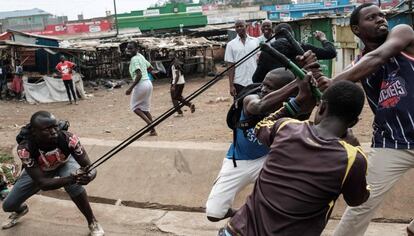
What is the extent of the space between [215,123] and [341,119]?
298 inches

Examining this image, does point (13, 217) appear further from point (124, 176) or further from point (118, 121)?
point (118, 121)

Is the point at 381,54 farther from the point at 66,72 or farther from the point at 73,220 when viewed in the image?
the point at 66,72

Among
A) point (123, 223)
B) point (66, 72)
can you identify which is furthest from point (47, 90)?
point (123, 223)

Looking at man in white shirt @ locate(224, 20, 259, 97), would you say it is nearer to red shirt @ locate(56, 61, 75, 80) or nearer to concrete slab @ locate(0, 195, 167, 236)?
concrete slab @ locate(0, 195, 167, 236)

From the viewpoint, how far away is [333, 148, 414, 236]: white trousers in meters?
3.07

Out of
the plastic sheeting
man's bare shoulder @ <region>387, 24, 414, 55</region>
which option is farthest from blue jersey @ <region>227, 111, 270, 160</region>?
the plastic sheeting

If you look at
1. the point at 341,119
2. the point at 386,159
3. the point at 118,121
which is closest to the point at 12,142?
the point at 118,121

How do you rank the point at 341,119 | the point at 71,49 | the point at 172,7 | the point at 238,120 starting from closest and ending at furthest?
the point at 341,119, the point at 238,120, the point at 71,49, the point at 172,7

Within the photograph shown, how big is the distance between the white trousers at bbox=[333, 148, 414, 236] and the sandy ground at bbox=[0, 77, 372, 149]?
11.4 feet

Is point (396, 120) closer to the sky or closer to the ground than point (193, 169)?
closer to the sky

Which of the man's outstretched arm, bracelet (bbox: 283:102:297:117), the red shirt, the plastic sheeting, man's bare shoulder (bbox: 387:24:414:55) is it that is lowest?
the plastic sheeting

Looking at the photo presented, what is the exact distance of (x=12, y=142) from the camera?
28.0 ft

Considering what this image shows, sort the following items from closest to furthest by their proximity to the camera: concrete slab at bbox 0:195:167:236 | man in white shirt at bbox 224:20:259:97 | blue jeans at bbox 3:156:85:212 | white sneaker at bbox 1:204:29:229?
1. blue jeans at bbox 3:156:85:212
2. concrete slab at bbox 0:195:167:236
3. white sneaker at bbox 1:204:29:229
4. man in white shirt at bbox 224:20:259:97

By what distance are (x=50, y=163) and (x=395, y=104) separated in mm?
3024
